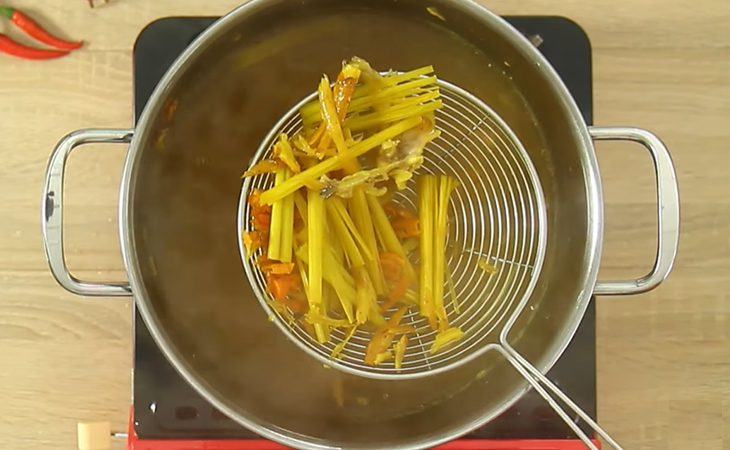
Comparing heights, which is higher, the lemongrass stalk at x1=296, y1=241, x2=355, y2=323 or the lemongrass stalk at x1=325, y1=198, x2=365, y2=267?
the lemongrass stalk at x1=325, y1=198, x2=365, y2=267

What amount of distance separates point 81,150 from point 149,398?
0.88ft

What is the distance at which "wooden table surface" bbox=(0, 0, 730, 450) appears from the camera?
0.79 m

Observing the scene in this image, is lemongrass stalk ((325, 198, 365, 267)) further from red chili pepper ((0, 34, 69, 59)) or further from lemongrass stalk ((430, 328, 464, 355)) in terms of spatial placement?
red chili pepper ((0, 34, 69, 59))

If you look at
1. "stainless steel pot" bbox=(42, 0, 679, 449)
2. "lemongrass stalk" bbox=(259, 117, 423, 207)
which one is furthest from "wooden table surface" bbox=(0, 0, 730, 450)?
"lemongrass stalk" bbox=(259, 117, 423, 207)

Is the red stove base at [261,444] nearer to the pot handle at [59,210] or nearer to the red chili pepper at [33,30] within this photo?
the pot handle at [59,210]

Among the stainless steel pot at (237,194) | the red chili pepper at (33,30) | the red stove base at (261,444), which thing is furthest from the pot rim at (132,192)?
the red chili pepper at (33,30)

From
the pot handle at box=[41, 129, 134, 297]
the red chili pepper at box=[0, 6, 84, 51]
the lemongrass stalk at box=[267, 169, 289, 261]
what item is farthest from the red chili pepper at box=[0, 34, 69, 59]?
the lemongrass stalk at box=[267, 169, 289, 261]

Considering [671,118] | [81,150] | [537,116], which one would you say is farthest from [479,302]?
[81,150]

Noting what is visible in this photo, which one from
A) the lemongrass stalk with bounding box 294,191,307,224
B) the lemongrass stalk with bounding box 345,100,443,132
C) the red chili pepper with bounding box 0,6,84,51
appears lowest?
the lemongrass stalk with bounding box 294,191,307,224

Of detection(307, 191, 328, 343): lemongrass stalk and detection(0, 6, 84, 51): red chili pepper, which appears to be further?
detection(0, 6, 84, 51): red chili pepper

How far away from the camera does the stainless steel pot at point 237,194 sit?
0.62m

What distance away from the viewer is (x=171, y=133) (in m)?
0.66

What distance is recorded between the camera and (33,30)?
2.55ft

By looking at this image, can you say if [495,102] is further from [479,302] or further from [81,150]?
[81,150]
